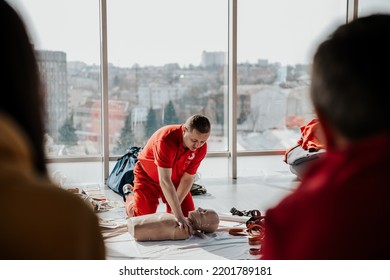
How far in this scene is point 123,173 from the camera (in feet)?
17.8

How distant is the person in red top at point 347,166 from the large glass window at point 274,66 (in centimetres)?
574

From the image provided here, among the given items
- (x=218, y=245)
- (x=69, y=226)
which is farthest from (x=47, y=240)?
(x=218, y=245)

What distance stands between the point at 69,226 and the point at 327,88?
1.34ft

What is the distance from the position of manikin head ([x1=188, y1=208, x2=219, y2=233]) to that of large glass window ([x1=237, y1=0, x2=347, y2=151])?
2.88m

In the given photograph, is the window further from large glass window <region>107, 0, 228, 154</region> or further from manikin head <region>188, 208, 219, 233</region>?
manikin head <region>188, 208, 219, 233</region>

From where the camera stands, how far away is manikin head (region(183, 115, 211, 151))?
3.44 meters

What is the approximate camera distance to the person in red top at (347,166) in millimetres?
716

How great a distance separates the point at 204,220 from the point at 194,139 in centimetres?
63

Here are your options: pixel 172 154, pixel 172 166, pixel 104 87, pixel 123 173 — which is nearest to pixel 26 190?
pixel 172 154

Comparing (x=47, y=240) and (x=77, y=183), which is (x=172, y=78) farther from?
(x=47, y=240)

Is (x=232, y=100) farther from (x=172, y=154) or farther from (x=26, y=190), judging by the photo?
(x=26, y=190)

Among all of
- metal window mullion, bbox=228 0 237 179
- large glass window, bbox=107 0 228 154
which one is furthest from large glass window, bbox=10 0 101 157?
metal window mullion, bbox=228 0 237 179

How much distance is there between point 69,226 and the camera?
0.64 metres

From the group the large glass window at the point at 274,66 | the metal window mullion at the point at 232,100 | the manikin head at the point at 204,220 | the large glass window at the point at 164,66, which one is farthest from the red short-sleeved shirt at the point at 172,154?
the large glass window at the point at 274,66
